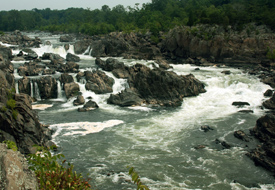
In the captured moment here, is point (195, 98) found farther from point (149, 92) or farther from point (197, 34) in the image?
point (197, 34)

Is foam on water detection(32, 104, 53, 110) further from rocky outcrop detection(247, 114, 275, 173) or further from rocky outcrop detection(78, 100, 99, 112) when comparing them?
rocky outcrop detection(247, 114, 275, 173)

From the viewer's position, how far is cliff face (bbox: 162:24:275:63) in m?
45.0

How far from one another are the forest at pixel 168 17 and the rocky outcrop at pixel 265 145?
1419 inches

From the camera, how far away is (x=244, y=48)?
45562 mm

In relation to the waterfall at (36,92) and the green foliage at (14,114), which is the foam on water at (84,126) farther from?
the waterfall at (36,92)

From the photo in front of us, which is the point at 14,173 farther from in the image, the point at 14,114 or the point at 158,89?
the point at 158,89

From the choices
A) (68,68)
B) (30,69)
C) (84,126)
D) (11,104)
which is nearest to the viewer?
(11,104)

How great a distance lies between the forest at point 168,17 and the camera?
53.3 metres

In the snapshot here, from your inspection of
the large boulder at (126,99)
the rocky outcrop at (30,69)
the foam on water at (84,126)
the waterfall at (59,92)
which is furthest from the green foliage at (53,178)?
the rocky outcrop at (30,69)

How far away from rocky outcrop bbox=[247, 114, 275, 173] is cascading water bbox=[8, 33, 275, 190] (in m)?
0.56

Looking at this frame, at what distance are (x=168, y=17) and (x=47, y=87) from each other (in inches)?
2000

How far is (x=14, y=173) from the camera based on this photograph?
5.13 metres

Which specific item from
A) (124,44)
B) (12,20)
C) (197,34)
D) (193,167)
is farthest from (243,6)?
(12,20)

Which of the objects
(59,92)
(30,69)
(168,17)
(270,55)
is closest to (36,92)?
(59,92)
